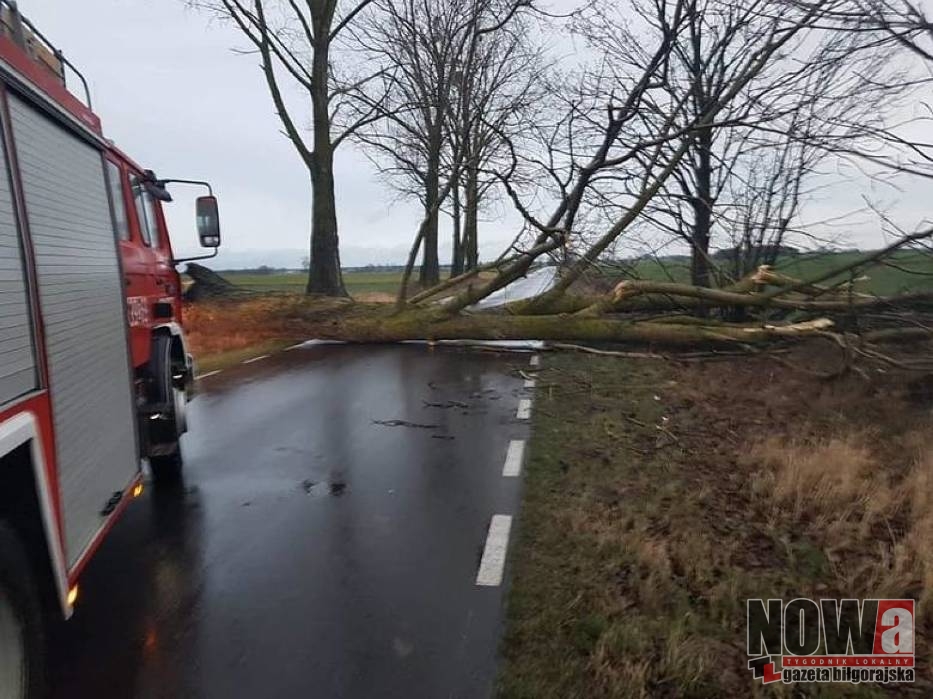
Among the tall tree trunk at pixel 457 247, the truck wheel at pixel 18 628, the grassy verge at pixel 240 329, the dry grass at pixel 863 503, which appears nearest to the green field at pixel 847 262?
the dry grass at pixel 863 503

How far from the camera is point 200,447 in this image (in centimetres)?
675

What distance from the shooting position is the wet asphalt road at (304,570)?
3.08 m

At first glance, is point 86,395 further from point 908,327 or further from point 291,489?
point 908,327

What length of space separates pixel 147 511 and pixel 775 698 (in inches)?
172

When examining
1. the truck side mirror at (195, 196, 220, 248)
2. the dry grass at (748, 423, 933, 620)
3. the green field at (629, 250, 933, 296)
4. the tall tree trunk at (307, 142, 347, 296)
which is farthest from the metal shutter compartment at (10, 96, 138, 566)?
the tall tree trunk at (307, 142, 347, 296)

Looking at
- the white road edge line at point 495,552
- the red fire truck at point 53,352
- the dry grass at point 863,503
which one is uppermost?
the red fire truck at point 53,352

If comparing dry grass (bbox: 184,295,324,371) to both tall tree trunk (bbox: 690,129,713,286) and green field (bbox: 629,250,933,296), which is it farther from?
tall tree trunk (bbox: 690,129,713,286)

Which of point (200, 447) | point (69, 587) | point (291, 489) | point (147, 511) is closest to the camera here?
point (69, 587)

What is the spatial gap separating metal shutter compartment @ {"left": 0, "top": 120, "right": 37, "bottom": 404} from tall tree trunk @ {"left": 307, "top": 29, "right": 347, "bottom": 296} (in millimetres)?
16560

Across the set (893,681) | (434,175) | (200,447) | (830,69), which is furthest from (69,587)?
(434,175)

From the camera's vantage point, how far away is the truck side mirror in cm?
671

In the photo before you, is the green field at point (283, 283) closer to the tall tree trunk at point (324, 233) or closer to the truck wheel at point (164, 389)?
the tall tree trunk at point (324, 233)

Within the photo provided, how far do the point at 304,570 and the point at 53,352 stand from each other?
1.95m

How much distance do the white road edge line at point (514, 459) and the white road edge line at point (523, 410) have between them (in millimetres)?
1050
